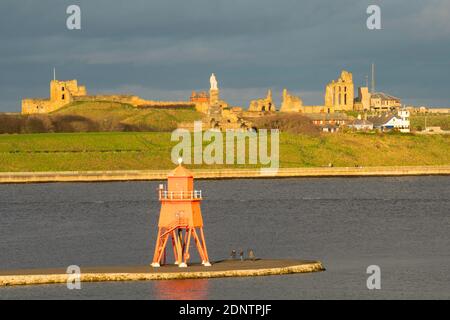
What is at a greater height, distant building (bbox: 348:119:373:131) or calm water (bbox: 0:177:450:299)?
distant building (bbox: 348:119:373:131)

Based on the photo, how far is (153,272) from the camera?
47.9 metres

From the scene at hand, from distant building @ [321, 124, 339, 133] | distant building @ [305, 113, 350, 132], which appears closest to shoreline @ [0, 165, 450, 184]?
distant building @ [321, 124, 339, 133]

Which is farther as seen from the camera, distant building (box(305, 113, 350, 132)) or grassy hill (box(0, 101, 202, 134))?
distant building (box(305, 113, 350, 132))

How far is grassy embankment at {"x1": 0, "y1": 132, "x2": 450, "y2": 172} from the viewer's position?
138 m

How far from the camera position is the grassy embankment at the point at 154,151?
138m

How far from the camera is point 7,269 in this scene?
52438 millimetres

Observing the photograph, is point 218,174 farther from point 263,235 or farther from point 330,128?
point 263,235

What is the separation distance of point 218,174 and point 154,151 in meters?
14.8

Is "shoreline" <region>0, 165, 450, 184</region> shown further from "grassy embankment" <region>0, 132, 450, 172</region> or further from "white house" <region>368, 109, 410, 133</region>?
"white house" <region>368, 109, 410, 133</region>

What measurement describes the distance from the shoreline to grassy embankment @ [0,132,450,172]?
15.6ft

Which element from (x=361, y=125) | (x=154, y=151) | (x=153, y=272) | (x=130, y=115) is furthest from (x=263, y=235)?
(x=130, y=115)

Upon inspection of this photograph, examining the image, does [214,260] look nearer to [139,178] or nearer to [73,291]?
[73,291]

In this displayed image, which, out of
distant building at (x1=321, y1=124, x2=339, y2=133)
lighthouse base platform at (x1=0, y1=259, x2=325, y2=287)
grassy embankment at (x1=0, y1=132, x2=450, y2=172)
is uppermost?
distant building at (x1=321, y1=124, x2=339, y2=133)

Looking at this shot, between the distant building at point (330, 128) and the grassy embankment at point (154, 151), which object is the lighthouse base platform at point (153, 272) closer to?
the grassy embankment at point (154, 151)
